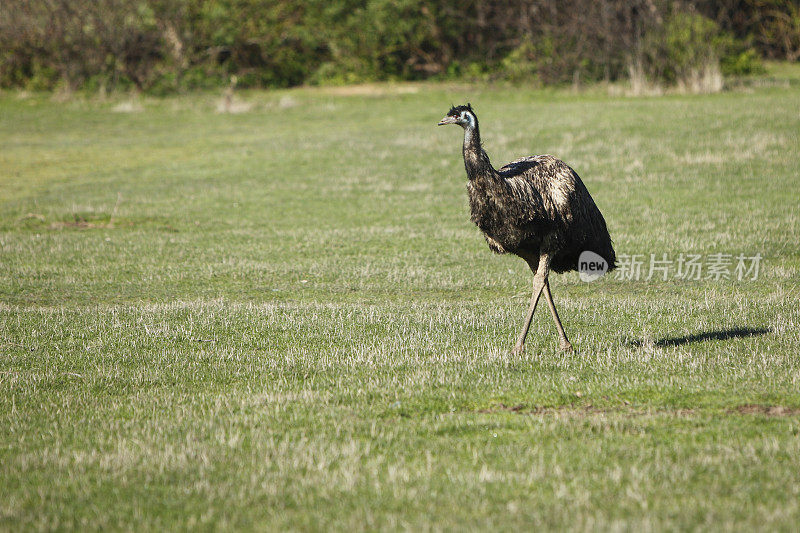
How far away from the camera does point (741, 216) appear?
20.8 meters

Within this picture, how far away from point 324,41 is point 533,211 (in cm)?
4534

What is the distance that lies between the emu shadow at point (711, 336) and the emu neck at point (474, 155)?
262 centimetres

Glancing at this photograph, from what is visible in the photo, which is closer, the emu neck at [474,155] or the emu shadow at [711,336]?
the emu neck at [474,155]

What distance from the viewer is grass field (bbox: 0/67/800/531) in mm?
6254

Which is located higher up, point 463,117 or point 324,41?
point 324,41

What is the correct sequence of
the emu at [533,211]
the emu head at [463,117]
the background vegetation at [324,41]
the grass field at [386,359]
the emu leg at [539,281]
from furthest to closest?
the background vegetation at [324,41] → the emu leg at [539,281] → the emu at [533,211] → the emu head at [463,117] → the grass field at [386,359]

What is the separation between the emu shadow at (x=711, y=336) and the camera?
10736 millimetres

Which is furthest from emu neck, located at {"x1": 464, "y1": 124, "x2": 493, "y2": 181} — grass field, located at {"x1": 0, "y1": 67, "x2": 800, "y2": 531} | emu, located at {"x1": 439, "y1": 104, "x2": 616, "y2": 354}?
grass field, located at {"x1": 0, "y1": 67, "x2": 800, "y2": 531}

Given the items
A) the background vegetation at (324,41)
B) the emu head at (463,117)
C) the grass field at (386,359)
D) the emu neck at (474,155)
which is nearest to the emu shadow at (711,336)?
the grass field at (386,359)

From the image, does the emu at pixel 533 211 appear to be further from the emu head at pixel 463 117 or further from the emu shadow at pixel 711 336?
the emu shadow at pixel 711 336

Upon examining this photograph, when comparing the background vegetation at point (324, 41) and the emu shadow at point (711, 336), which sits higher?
the background vegetation at point (324, 41)

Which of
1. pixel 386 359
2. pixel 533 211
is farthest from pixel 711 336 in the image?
pixel 386 359

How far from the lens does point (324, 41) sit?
176 feet

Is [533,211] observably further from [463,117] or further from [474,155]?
[463,117]
